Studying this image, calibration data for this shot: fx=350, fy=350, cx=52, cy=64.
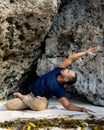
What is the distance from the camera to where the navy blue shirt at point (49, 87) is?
16.3 ft

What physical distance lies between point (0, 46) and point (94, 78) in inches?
63.4

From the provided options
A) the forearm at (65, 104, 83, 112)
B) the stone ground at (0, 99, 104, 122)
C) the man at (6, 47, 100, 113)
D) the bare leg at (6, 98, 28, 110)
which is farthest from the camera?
the bare leg at (6, 98, 28, 110)

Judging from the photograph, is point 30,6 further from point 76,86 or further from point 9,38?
point 76,86

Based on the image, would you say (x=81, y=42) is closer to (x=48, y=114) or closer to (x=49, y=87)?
(x=49, y=87)

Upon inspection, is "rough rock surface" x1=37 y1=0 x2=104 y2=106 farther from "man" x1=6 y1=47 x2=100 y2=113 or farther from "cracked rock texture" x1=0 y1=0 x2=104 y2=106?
"man" x1=6 y1=47 x2=100 y2=113

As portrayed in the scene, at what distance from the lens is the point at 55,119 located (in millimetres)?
4555

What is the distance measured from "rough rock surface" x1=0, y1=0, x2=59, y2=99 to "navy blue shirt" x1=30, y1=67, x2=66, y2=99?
0.94 meters

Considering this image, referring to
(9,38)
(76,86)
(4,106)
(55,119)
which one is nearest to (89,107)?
(76,86)

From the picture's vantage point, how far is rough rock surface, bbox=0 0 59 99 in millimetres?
5645

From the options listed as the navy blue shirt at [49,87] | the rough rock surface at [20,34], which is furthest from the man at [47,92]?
the rough rock surface at [20,34]

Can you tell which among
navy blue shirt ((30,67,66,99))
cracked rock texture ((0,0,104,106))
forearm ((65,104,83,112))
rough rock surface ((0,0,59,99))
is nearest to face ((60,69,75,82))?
navy blue shirt ((30,67,66,99))

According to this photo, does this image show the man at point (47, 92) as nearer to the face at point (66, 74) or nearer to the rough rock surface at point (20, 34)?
the face at point (66, 74)

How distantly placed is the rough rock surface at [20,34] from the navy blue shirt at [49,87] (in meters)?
0.94

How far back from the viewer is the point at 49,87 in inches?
198
